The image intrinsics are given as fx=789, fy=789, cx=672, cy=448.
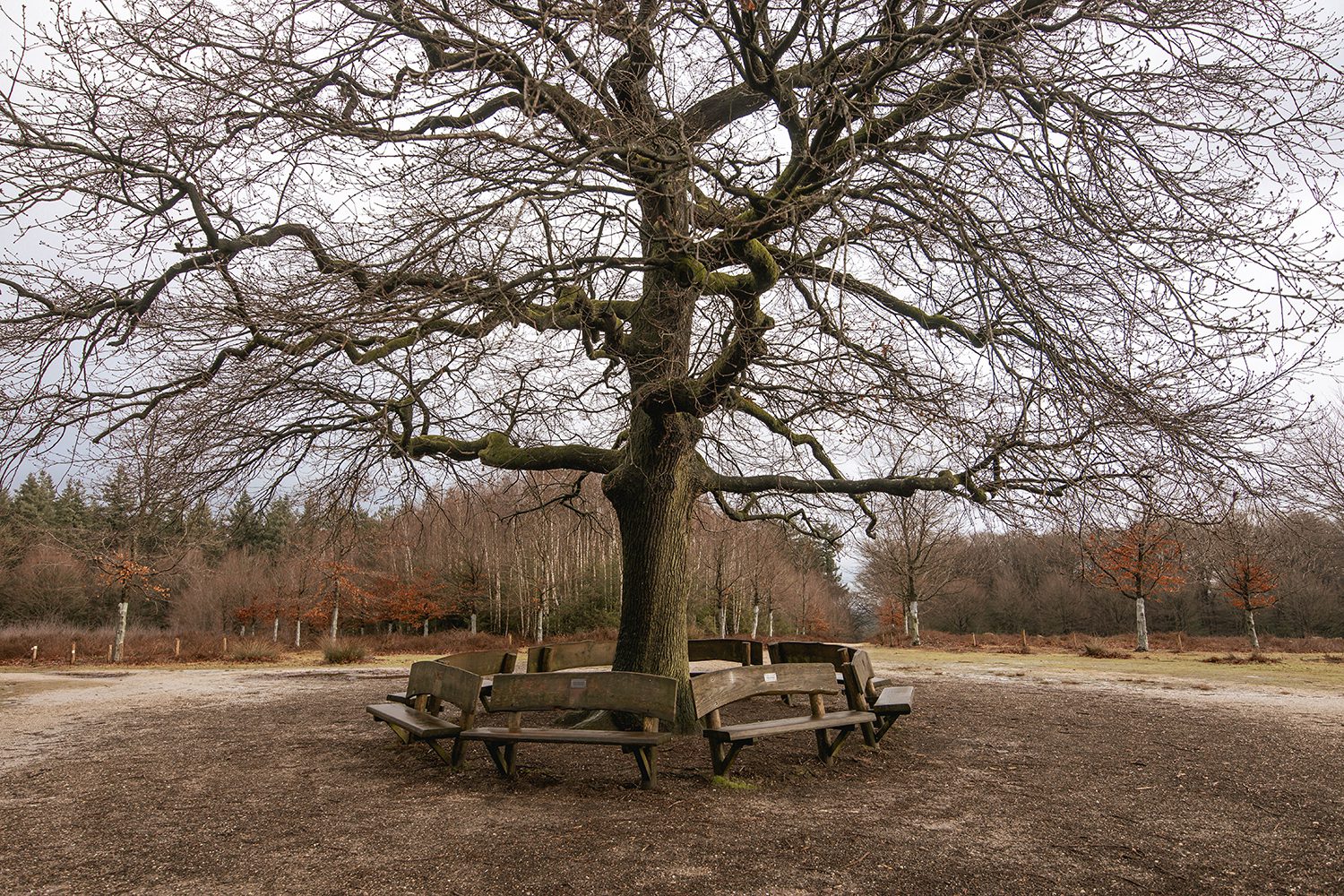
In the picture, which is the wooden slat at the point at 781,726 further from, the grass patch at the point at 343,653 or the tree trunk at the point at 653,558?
the grass patch at the point at 343,653

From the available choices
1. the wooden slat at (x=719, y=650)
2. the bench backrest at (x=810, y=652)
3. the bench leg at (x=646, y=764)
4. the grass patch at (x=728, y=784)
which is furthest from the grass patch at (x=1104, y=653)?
the bench leg at (x=646, y=764)

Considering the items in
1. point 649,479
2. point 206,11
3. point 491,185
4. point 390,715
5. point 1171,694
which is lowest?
point 1171,694

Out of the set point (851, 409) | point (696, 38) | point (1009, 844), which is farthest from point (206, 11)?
point (1009, 844)

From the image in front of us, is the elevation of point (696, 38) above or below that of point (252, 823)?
above

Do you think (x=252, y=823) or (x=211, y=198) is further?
(x=211, y=198)

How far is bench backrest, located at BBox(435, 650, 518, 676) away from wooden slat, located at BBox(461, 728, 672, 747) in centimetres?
242

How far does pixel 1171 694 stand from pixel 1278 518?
7.64 m

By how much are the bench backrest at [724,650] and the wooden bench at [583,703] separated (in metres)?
5.07

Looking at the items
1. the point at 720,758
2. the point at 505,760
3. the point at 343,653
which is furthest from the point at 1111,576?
the point at 343,653

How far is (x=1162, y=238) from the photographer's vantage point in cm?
551

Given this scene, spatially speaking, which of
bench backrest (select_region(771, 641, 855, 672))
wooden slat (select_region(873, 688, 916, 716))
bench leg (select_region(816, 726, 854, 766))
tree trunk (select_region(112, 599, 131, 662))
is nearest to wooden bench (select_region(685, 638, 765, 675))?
bench backrest (select_region(771, 641, 855, 672))

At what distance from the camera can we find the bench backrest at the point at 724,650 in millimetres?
10781

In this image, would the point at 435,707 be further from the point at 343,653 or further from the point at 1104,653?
the point at 1104,653

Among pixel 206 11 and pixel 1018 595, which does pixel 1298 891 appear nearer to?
pixel 206 11
